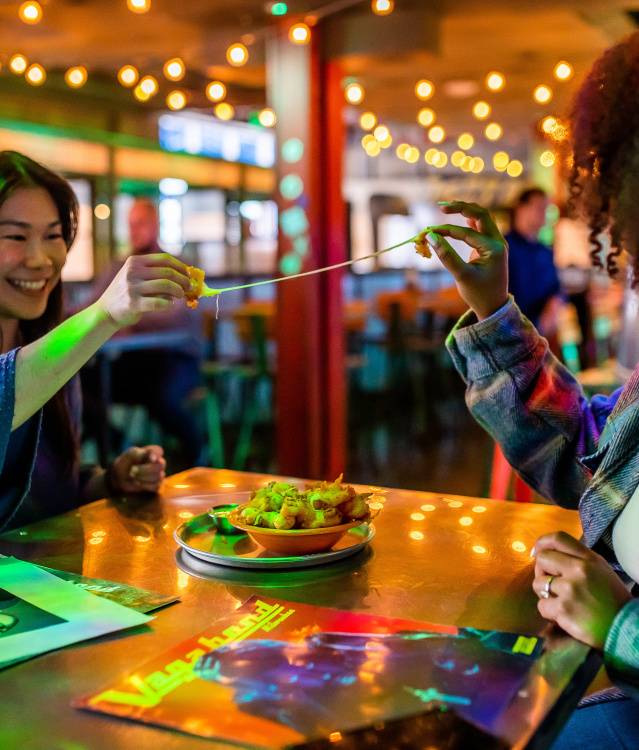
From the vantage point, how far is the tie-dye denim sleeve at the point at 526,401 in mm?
1415

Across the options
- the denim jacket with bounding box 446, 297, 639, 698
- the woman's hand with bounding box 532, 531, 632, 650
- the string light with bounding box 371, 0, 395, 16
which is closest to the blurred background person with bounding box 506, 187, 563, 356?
the string light with bounding box 371, 0, 395, 16

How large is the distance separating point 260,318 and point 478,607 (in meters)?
4.26

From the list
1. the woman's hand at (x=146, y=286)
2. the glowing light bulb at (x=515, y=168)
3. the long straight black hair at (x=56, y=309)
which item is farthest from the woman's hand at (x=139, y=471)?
the glowing light bulb at (x=515, y=168)

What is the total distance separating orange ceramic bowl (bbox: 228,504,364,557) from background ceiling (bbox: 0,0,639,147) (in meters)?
2.84

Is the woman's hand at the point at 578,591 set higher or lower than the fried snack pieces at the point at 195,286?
lower

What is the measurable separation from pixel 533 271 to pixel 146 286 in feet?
12.9

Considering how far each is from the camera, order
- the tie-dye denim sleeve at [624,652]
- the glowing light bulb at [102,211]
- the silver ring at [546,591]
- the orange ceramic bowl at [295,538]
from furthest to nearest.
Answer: the glowing light bulb at [102,211] → the orange ceramic bowl at [295,538] → the silver ring at [546,591] → the tie-dye denim sleeve at [624,652]

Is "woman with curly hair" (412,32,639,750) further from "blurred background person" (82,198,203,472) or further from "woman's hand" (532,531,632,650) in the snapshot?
"blurred background person" (82,198,203,472)

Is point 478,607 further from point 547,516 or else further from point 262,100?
point 262,100

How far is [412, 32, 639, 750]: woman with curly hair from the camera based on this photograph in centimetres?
95

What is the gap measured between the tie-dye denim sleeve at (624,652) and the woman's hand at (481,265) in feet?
2.14

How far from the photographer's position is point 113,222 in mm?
8156

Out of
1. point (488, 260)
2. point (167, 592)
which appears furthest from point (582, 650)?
point (488, 260)

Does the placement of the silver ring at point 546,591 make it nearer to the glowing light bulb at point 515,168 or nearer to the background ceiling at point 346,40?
the background ceiling at point 346,40
